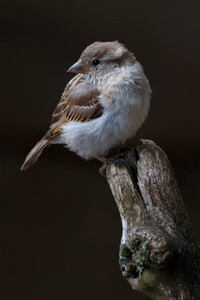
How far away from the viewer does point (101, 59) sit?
215 centimetres

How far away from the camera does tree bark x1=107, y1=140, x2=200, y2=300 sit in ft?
5.03

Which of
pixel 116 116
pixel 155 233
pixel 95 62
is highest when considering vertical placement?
pixel 95 62

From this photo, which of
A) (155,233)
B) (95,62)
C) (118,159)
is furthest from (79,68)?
(155,233)

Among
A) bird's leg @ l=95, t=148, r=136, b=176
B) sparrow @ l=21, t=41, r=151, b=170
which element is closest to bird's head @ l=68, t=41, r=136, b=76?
sparrow @ l=21, t=41, r=151, b=170

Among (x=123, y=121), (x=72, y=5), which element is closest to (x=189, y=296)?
(x=123, y=121)

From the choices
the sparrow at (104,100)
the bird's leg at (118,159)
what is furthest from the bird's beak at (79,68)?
the bird's leg at (118,159)

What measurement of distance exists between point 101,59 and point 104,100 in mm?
170

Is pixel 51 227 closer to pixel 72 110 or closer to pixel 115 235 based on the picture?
pixel 115 235

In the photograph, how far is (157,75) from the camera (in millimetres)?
2822

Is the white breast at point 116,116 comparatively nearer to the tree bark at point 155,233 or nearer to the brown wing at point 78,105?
the brown wing at point 78,105

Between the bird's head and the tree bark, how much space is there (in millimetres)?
426

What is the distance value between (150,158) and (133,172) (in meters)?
0.08

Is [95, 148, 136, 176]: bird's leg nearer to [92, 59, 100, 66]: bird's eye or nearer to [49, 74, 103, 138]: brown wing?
[49, 74, 103, 138]: brown wing

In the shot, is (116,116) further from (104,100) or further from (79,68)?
(79,68)
